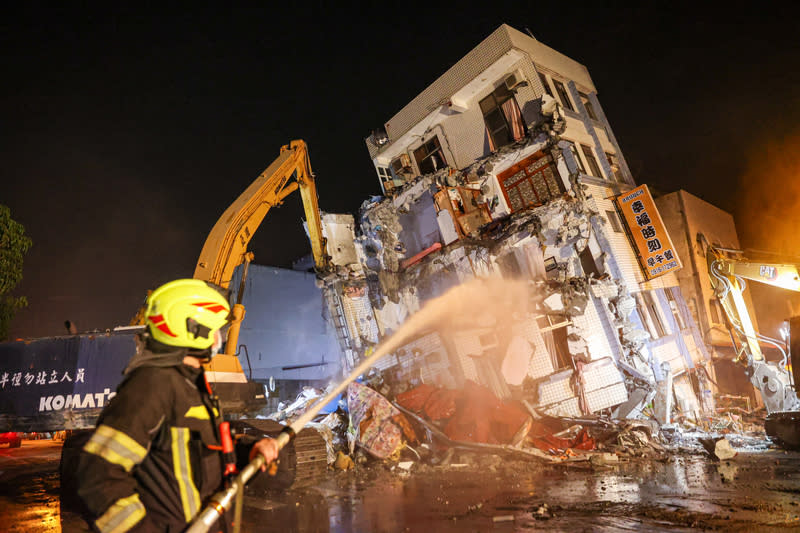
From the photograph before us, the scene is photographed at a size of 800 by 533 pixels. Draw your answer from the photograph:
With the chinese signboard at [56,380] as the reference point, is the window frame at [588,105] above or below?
above

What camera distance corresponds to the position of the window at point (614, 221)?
54.2 feet

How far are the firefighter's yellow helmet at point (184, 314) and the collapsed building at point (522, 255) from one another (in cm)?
1215

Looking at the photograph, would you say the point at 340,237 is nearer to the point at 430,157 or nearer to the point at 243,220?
the point at 430,157

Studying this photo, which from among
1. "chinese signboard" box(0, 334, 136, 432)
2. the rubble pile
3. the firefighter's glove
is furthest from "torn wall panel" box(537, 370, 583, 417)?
the firefighter's glove

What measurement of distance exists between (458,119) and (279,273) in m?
16.3

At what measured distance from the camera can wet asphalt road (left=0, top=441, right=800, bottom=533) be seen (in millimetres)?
5695

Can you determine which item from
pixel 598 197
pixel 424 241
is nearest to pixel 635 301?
pixel 598 197

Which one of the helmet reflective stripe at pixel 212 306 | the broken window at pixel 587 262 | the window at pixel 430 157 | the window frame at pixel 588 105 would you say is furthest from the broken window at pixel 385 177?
the helmet reflective stripe at pixel 212 306

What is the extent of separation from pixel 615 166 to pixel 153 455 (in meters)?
20.8

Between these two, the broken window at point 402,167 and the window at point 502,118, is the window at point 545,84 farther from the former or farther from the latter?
the broken window at point 402,167

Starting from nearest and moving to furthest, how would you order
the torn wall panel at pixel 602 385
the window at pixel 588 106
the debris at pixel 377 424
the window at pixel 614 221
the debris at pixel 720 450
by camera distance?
the debris at pixel 720 450, the debris at pixel 377 424, the torn wall panel at pixel 602 385, the window at pixel 614 221, the window at pixel 588 106

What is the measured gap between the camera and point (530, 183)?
57.7 feet

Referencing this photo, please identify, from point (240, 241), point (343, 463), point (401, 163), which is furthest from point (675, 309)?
point (240, 241)

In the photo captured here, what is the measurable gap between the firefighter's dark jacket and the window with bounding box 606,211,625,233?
16.8 m
